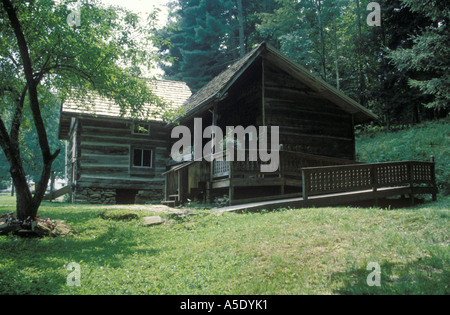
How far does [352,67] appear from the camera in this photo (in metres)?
35.9

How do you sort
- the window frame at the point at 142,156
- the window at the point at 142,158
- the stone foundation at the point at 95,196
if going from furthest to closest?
the window at the point at 142,158 → the window frame at the point at 142,156 → the stone foundation at the point at 95,196

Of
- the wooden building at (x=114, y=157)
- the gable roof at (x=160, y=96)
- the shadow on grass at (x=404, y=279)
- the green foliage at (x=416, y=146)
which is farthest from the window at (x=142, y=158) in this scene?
the shadow on grass at (x=404, y=279)

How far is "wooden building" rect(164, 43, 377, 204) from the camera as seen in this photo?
48.6 feet

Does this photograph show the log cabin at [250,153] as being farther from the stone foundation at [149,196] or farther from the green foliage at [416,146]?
the green foliage at [416,146]

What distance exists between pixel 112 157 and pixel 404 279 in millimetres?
18808

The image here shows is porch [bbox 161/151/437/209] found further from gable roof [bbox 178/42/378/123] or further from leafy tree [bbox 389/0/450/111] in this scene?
leafy tree [bbox 389/0/450/111]

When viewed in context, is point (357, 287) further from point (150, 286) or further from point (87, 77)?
point (87, 77)

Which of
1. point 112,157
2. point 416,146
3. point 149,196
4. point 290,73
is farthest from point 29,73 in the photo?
point 416,146

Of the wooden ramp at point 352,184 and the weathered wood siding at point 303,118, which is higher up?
the weathered wood siding at point 303,118

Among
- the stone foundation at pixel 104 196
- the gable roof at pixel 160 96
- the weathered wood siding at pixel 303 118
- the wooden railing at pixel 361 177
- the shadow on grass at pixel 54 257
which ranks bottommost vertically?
the shadow on grass at pixel 54 257

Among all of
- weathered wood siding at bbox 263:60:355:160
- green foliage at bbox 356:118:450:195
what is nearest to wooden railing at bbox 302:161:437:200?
green foliage at bbox 356:118:450:195

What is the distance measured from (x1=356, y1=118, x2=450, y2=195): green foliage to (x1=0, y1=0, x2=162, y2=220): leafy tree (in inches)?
584

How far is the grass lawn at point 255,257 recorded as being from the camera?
5.50m
